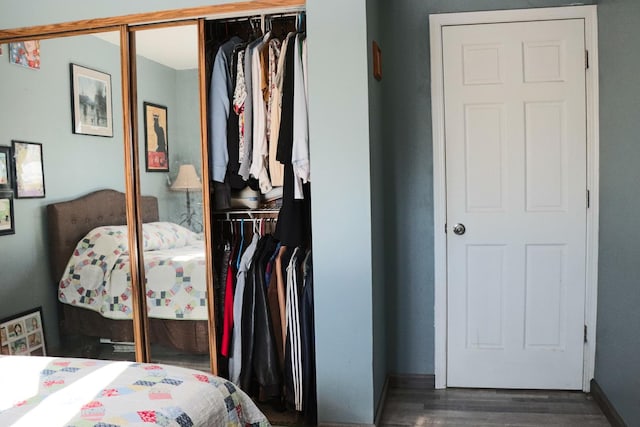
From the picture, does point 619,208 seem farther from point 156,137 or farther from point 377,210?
point 156,137

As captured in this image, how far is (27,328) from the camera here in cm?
313

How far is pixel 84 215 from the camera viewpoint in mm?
3039

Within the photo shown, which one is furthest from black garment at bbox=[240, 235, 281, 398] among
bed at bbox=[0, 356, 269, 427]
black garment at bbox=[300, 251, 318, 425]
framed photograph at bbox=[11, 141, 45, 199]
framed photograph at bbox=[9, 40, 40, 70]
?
framed photograph at bbox=[9, 40, 40, 70]

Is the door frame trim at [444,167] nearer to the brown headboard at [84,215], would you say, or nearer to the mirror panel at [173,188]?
the mirror panel at [173,188]

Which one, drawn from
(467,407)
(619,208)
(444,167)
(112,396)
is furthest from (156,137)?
(619,208)

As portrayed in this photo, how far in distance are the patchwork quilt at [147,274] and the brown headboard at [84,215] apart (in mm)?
39

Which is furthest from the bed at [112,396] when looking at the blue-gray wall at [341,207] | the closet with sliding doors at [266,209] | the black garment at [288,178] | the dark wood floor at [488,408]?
the dark wood floor at [488,408]

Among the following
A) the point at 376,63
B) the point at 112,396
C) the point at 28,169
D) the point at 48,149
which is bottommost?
the point at 112,396

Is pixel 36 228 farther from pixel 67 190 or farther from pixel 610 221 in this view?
pixel 610 221

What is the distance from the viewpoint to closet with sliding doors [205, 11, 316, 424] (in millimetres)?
2826

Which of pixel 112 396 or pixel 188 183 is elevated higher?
pixel 188 183

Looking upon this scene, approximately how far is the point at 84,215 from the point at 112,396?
1625 mm

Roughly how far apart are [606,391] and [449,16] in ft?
6.88

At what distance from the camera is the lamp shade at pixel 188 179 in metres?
2.97
